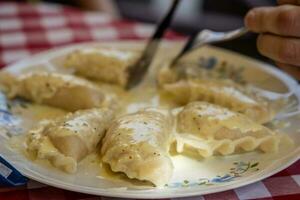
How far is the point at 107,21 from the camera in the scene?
1.89m

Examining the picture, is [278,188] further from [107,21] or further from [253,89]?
[107,21]

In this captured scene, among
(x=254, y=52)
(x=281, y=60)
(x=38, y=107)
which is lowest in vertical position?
(x=281, y=60)

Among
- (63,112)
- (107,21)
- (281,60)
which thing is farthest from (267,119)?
(107,21)

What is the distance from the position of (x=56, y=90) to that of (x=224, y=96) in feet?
1.27

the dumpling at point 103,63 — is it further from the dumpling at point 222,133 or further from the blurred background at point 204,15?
the blurred background at point 204,15

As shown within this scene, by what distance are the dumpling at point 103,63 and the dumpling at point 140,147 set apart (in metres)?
0.30

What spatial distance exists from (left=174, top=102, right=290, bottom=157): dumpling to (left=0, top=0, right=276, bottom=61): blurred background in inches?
29.4

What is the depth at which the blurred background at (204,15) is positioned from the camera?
194 centimetres

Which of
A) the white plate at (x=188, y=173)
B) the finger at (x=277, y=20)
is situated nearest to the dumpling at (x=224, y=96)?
the white plate at (x=188, y=173)

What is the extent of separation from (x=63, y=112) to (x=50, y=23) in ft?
2.34

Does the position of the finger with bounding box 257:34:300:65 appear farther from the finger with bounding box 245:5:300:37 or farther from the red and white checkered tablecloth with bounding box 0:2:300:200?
the red and white checkered tablecloth with bounding box 0:2:300:200

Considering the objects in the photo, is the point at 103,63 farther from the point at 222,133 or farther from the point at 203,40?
the point at 222,133

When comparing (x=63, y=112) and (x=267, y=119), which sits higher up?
(x=63, y=112)

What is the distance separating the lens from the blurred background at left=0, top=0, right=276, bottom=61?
6.36 ft
